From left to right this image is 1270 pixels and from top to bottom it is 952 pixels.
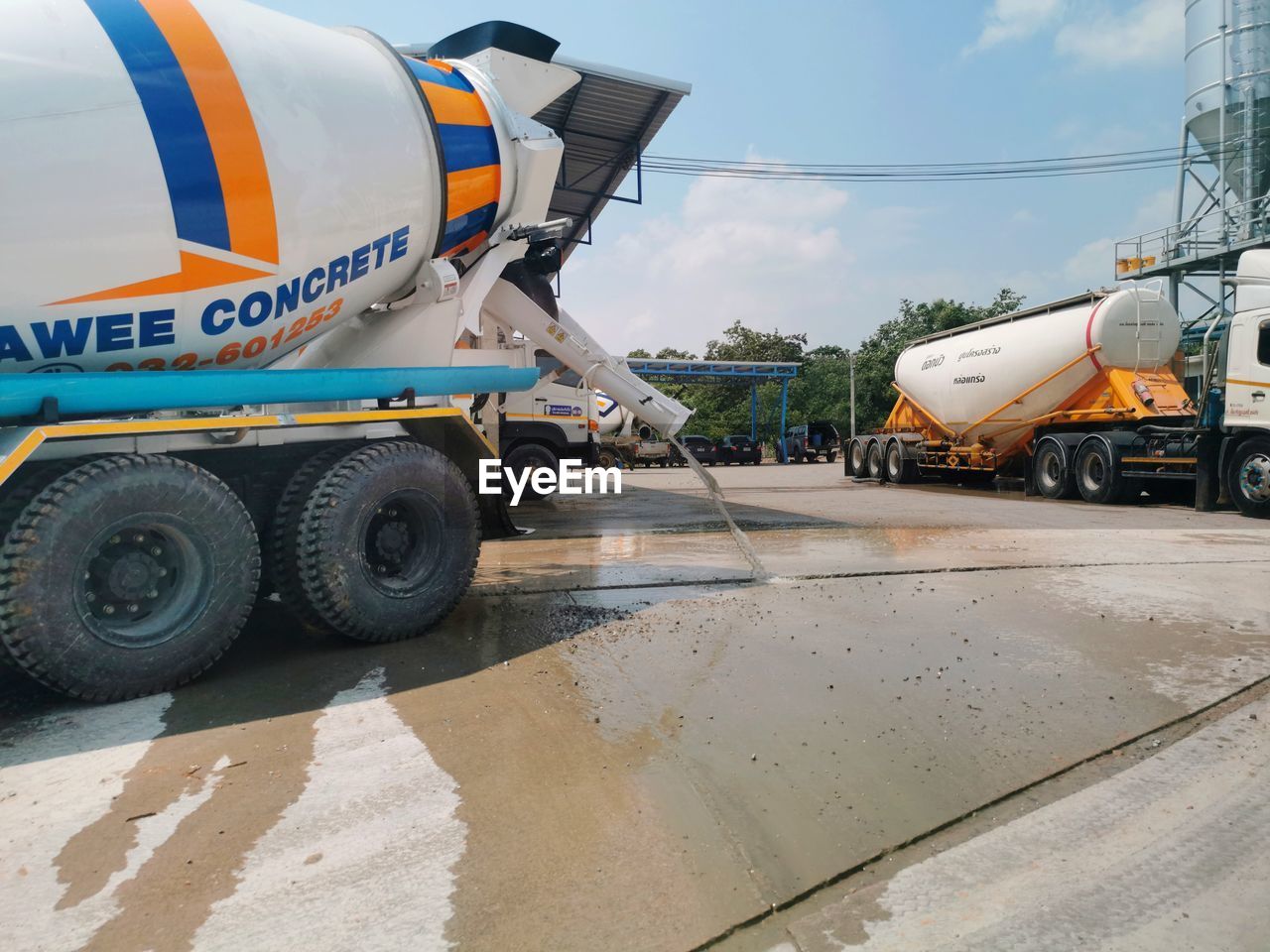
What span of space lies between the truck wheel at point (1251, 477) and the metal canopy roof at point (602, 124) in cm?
910

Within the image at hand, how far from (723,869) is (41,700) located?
10.6ft

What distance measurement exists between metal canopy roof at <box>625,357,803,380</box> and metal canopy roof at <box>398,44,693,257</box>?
17.8 m

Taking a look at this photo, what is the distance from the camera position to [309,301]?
15.9 ft

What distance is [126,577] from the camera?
3775 mm

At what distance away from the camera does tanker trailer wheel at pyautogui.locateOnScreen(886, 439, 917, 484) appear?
753 inches

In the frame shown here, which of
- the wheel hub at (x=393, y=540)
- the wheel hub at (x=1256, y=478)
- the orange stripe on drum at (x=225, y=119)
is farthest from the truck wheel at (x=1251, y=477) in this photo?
the orange stripe on drum at (x=225, y=119)

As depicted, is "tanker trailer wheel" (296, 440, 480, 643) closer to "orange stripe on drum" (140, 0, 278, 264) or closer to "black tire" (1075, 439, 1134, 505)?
"orange stripe on drum" (140, 0, 278, 264)

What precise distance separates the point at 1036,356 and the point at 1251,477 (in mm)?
4332

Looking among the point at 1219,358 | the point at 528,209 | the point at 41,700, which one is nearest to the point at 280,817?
the point at 41,700

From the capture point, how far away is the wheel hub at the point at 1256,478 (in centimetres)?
1097

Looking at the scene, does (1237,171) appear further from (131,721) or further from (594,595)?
(131,721)

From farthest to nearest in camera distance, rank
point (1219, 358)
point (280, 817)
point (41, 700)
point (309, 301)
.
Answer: point (1219, 358) < point (309, 301) < point (41, 700) < point (280, 817)

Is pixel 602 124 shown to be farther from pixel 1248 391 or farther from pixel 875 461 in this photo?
pixel 875 461

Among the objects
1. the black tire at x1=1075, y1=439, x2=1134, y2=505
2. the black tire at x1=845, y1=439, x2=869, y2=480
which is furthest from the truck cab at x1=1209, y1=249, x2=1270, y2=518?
the black tire at x1=845, y1=439, x2=869, y2=480
